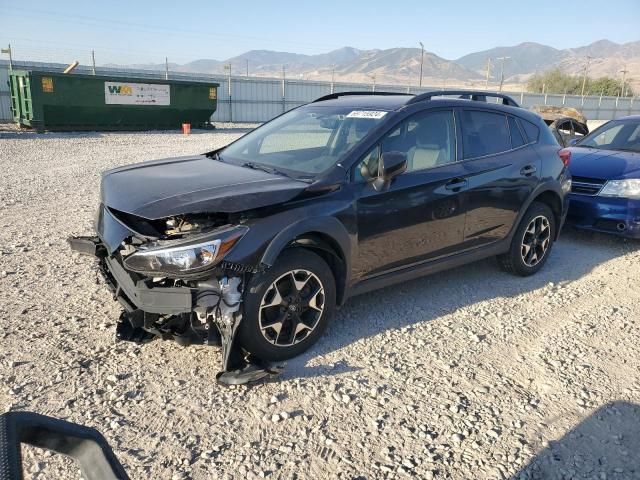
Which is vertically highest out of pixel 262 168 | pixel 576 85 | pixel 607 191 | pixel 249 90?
pixel 576 85

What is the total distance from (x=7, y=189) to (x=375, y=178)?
7240mm

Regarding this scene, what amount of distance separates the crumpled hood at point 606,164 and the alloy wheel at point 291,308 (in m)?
4.85

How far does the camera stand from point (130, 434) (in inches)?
115

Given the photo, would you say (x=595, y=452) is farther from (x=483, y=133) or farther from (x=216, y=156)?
(x=216, y=156)

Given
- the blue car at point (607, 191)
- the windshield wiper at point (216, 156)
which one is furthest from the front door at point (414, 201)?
the blue car at point (607, 191)

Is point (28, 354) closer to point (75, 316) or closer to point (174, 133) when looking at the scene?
point (75, 316)

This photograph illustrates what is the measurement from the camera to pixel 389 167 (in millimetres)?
3879

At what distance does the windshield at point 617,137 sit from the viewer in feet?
25.1

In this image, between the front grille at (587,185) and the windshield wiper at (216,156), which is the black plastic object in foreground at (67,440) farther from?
the front grille at (587,185)

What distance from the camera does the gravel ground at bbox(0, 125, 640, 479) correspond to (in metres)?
2.79

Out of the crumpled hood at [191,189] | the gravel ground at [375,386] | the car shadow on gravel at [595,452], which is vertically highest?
the crumpled hood at [191,189]

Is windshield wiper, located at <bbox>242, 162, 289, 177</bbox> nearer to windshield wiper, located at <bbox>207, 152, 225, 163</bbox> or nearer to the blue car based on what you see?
windshield wiper, located at <bbox>207, 152, 225, 163</bbox>

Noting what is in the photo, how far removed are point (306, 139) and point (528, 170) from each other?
228 cm

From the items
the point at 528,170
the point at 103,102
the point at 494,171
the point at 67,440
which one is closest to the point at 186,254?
the point at 67,440
